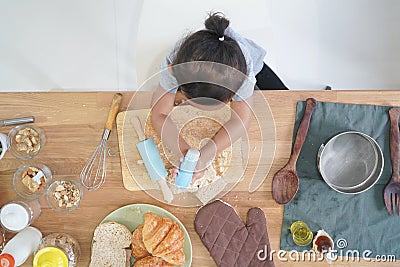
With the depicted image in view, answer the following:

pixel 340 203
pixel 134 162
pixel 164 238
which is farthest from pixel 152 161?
pixel 340 203

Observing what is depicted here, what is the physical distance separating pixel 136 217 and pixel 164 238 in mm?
81

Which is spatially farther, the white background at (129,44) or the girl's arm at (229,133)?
the white background at (129,44)

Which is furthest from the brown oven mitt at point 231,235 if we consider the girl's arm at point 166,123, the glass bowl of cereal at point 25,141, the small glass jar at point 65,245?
the glass bowl of cereal at point 25,141

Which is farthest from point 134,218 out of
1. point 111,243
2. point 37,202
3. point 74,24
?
point 74,24

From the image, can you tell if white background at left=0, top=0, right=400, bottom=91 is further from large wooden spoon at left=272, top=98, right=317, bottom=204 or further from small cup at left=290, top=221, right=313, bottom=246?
small cup at left=290, top=221, right=313, bottom=246

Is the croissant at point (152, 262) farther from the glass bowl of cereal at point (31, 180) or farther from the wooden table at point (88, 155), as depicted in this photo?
the glass bowl of cereal at point (31, 180)

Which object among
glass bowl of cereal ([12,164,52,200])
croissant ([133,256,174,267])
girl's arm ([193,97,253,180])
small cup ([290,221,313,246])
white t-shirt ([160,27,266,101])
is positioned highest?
white t-shirt ([160,27,266,101])

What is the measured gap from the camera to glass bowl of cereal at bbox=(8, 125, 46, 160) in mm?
895

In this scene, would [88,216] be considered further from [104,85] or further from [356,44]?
[356,44]

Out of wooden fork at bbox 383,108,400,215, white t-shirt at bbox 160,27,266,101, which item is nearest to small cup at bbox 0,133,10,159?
white t-shirt at bbox 160,27,266,101

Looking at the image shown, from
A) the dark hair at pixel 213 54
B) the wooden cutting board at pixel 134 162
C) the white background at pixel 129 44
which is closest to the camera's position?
the dark hair at pixel 213 54

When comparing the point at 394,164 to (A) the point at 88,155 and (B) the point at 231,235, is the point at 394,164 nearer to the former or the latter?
(B) the point at 231,235

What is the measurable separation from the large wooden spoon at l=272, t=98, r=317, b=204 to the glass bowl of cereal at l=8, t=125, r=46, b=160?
19.1 inches

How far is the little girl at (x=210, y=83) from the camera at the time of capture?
31.9 inches
